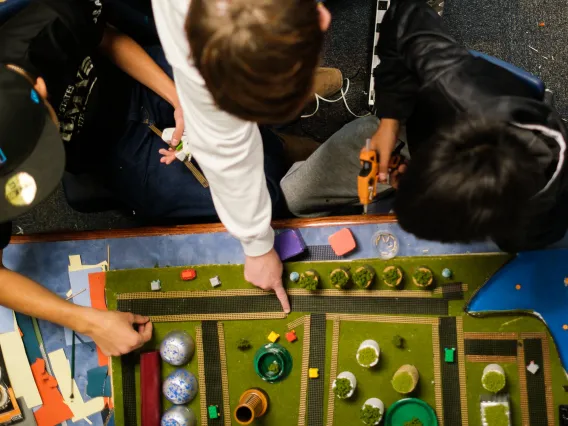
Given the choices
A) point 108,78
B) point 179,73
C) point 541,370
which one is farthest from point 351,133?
point 541,370

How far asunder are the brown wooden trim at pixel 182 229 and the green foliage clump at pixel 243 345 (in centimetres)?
31

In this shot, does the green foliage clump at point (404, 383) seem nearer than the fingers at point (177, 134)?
Yes

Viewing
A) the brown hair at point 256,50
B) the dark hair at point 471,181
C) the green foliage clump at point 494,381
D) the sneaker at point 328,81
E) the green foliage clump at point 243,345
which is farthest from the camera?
the sneaker at point 328,81

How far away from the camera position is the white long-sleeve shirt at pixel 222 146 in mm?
1052

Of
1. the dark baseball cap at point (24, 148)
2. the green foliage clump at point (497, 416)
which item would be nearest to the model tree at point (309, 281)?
the green foliage clump at point (497, 416)

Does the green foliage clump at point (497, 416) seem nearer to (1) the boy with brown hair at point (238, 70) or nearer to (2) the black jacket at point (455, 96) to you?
(2) the black jacket at point (455, 96)

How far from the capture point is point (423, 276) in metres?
1.38

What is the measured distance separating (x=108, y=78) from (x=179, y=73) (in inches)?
19.9

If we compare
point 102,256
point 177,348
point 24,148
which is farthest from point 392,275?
point 24,148

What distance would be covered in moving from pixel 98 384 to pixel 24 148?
28.3 inches

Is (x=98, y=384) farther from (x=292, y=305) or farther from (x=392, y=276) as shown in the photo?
(x=392, y=276)

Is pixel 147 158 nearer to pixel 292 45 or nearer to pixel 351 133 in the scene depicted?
pixel 351 133

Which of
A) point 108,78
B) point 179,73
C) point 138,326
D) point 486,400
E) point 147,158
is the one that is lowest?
point 486,400

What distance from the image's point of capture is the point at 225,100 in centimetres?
93
